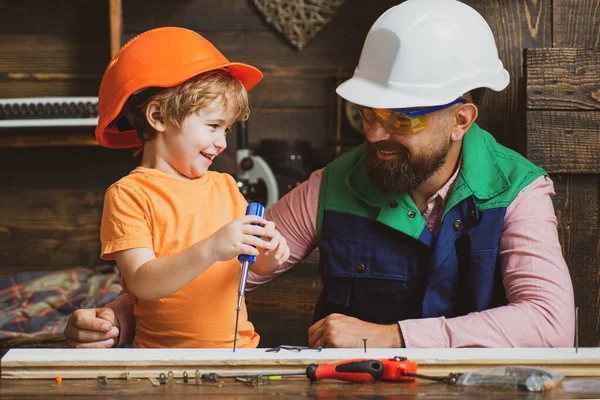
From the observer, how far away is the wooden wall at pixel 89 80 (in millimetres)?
3938

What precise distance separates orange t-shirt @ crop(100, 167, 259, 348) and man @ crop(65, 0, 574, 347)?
14cm

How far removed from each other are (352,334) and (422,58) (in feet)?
2.18

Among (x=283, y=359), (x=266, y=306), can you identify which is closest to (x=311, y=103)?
(x=266, y=306)

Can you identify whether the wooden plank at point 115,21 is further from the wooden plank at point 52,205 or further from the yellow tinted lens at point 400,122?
the yellow tinted lens at point 400,122

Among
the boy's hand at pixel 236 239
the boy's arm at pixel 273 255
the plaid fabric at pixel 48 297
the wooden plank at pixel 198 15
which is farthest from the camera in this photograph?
the wooden plank at pixel 198 15

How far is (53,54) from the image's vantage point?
400cm

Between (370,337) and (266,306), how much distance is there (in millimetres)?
1412

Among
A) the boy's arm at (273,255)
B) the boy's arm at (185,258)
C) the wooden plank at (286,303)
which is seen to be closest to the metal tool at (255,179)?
the wooden plank at (286,303)

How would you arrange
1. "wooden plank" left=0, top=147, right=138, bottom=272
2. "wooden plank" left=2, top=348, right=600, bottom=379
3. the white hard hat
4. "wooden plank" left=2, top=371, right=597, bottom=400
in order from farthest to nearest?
"wooden plank" left=0, top=147, right=138, bottom=272, the white hard hat, "wooden plank" left=2, top=348, right=600, bottom=379, "wooden plank" left=2, top=371, right=597, bottom=400

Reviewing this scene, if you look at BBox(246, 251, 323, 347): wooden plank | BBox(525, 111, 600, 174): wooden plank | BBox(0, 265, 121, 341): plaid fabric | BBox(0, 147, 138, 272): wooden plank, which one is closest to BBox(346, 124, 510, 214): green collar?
BBox(525, 111, 600, 174): wooden plank

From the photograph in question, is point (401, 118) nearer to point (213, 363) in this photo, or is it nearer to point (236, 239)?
point (236, 239)

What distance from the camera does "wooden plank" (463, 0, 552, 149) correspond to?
2.49 m

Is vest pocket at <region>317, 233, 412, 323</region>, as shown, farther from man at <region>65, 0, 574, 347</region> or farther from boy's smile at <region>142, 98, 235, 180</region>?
boy's smile at <region>142, 98, 235, 180</region>

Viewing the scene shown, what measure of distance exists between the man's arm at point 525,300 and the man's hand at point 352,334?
0.03 m
